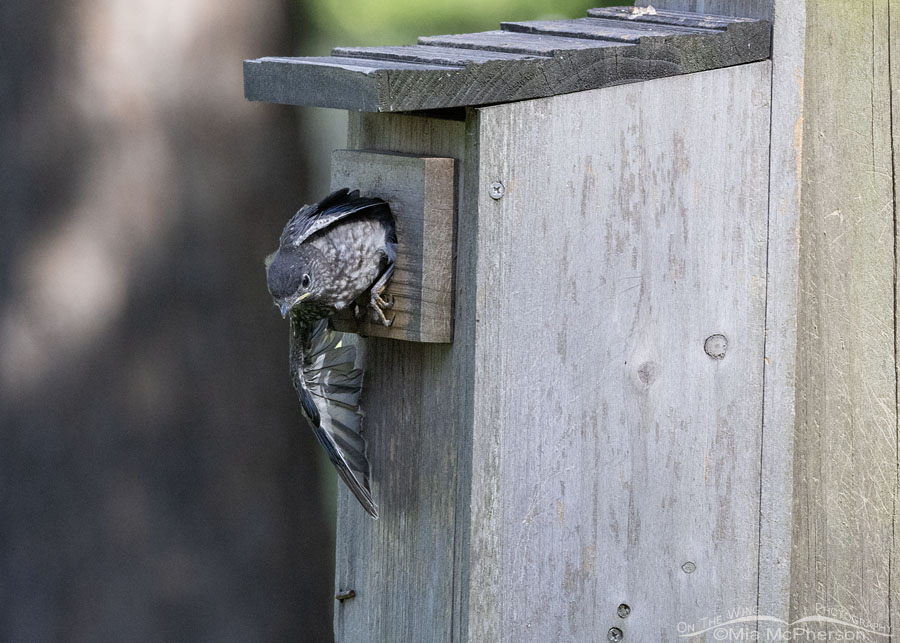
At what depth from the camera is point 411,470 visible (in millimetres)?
2152

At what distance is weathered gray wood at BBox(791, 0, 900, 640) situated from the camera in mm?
2188

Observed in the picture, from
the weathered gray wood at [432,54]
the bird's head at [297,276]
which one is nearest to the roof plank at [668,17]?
the weathered gray wood at [432,54]

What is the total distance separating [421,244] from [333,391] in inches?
15.9

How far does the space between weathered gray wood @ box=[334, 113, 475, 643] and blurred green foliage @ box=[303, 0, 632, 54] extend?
211cm

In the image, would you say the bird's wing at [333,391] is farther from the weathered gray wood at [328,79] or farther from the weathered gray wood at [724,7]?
the weathered gray wood at [724,7]

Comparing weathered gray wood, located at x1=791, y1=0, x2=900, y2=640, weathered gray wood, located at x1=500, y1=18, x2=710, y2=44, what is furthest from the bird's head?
weathered gray wood, located at x1=791, y1=0, x2=900, y2=640

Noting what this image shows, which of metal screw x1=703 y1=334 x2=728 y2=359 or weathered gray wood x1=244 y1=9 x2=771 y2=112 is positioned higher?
weathered gray wood x1=244 y1=9 x2=771 y2=112

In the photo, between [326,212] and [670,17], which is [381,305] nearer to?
[326,212]

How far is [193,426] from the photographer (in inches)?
154

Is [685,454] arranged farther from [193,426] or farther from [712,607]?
[193,426]

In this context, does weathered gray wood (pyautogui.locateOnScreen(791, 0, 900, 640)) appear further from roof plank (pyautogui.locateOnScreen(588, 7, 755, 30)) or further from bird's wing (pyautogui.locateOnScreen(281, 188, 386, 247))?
bird's wing (pyautogui.locateOnScreen(281, 188, 386, 247))

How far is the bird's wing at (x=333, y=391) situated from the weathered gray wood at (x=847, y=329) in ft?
2.78

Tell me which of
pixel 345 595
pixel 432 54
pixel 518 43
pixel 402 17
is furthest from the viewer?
pixel 402 17

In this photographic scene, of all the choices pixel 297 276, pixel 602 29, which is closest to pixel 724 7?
pixel 602 29
